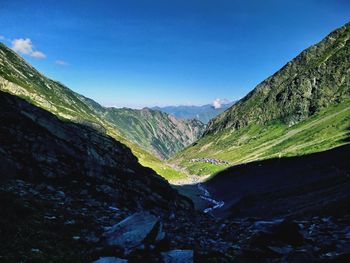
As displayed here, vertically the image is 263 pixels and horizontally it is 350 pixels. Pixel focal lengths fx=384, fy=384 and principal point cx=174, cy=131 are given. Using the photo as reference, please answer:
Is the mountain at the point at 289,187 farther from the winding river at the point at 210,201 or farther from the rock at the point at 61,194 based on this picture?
the rock at the point at 61,194

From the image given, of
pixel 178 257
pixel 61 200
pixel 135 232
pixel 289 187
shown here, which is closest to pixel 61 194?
pixel 61 200

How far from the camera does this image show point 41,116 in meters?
49.0

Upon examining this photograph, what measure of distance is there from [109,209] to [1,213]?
1193cm

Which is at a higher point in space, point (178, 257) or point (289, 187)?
point (178, 257)

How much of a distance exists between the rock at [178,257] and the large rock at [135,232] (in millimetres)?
1541

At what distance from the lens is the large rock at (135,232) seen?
20.5 m

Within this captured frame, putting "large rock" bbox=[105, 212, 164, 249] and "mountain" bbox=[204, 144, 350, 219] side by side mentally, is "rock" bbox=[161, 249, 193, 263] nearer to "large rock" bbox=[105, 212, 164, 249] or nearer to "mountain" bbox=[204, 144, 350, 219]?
"large rock" bbox=[105, 212, 164, 249]

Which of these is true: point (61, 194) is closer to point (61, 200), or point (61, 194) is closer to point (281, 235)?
point (61, 200)

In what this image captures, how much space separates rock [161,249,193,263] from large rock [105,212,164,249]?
154cm

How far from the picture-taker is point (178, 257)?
65.4ft

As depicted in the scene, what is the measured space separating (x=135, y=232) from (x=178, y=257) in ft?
9.18

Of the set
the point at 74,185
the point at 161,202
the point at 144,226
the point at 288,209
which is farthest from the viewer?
the point at 288,209

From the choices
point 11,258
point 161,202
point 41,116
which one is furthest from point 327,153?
point 11,258

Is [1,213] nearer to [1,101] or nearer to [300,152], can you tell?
[1,101]
